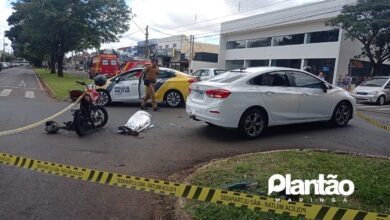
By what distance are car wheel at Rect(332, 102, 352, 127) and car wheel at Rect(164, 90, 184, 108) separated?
18.9 ft

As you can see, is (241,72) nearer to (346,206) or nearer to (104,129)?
(104,129)

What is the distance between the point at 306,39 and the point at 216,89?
3513 centimetres

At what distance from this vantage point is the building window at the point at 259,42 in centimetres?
4754

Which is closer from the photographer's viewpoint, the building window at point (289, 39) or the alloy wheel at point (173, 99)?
the alloy wheel at point (173, 99)

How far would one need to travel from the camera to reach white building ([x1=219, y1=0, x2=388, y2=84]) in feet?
118

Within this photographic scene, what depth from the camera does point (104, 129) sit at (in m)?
8.96

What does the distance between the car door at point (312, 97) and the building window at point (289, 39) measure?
110ft

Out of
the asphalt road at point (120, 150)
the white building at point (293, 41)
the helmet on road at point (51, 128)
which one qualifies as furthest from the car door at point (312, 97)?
the white building at point (293, 41)

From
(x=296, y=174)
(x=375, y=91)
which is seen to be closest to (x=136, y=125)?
(x=296, y=174)

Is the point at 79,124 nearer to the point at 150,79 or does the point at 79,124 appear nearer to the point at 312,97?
the point at 150,79

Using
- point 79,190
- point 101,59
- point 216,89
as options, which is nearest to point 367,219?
point 79,190

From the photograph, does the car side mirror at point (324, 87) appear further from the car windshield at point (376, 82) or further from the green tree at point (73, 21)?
the green tree at point (73, 21)

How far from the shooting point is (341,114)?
32.1ft

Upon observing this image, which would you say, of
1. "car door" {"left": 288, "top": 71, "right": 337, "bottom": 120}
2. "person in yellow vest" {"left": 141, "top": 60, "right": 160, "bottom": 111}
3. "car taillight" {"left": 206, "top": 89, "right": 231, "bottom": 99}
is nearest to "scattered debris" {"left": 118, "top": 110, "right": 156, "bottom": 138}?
"car taillight" {"left": 206, "top": 89, "right": 231, "bottom": 99}
